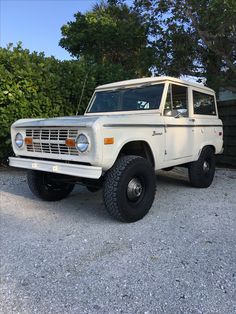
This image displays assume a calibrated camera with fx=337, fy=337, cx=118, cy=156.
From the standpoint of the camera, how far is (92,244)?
12.2ft

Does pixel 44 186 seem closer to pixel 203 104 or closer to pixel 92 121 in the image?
pixel 92 121

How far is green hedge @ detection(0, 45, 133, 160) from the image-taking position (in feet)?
23.8

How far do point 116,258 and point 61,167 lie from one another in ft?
4.60

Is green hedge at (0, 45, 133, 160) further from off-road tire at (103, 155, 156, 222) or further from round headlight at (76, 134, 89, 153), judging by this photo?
off-road tire at (103, 155, 156, 222)

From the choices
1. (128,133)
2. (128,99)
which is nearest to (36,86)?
(128,99)

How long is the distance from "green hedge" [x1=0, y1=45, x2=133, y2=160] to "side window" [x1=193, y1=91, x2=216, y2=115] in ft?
10.1

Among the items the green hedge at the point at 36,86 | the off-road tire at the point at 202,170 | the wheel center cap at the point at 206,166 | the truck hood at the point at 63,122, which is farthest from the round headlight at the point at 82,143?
the green hedge at the point at 36,86

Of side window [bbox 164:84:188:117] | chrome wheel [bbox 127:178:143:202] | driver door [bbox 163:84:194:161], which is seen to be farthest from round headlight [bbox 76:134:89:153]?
side window [bbox 164:84:188:117]

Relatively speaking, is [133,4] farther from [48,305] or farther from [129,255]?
[48,305]

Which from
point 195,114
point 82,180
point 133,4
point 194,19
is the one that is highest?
point 133,4

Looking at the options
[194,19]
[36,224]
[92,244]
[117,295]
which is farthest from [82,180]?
[194,19]

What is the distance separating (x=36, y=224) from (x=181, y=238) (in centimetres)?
187

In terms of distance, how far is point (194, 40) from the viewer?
9117mm

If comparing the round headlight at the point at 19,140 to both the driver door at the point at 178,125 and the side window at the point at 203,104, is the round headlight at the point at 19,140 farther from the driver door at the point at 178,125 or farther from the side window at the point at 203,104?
the side window at the point at 203,104
